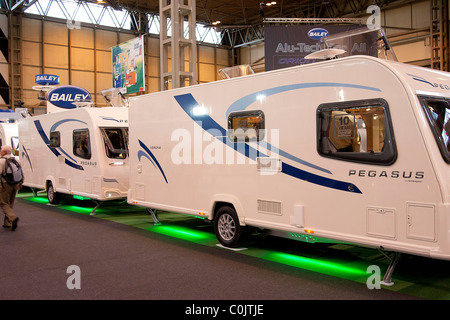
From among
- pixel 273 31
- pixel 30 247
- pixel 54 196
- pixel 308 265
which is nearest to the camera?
pixel 308 265

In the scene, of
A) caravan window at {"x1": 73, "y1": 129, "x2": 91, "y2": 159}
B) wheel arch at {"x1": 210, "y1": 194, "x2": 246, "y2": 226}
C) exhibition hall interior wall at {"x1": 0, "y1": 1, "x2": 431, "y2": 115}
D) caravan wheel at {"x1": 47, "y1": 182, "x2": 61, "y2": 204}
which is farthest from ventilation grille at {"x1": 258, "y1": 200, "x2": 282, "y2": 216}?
exhibition hall interior wall at {"x1": 0, "y1": 1, "x2": 431, "y2": 115}

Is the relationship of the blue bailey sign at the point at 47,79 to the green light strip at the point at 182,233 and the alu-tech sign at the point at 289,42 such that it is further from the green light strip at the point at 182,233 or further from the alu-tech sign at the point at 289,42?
the green light strip at the point at 182,233

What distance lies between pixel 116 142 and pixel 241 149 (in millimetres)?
4956

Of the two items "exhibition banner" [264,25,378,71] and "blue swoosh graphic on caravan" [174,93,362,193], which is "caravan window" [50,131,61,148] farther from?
"exhibition banner" [264,25,378,71]

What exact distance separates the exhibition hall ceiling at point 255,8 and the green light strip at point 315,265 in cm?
2099

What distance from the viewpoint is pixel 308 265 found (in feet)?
20.3

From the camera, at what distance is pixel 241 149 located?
22.5ft

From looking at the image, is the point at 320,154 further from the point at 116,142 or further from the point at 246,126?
the point at 116,142

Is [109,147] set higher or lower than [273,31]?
lower

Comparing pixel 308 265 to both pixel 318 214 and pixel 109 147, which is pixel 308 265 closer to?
pixel 318 214

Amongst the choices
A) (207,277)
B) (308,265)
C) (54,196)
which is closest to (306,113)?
(308,265)

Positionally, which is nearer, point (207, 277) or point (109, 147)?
point (207, 277)

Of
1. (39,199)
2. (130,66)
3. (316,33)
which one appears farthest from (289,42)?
(39,199)
